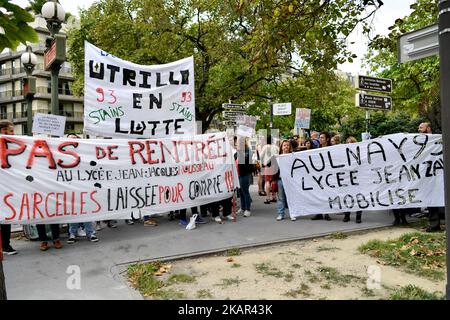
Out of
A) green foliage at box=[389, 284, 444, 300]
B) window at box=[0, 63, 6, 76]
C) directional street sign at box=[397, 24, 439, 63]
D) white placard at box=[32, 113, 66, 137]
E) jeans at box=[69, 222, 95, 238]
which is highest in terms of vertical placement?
window at box=[0, 63, 6, 76]

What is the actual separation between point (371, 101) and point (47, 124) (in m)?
8.26

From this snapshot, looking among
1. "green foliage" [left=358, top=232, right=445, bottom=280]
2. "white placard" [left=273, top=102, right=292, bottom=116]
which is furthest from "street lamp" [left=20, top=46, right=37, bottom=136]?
"green foliage" [left=358, top=232, right=445, bottom=280]

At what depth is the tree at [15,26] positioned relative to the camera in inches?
100

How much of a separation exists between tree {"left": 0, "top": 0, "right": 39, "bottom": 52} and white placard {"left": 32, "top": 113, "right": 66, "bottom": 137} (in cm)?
583

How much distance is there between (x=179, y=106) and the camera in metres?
7.72

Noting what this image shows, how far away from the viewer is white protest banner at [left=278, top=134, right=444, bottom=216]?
7.36m

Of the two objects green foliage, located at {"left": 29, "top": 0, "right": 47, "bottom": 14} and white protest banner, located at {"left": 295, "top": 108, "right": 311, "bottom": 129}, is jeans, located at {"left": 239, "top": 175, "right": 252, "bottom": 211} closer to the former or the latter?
→ white protest banner, located at {"left": 295, "top": 108, "right": 311, "bottom": 129}

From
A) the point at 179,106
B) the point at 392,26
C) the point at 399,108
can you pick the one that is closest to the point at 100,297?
the point at 179,106

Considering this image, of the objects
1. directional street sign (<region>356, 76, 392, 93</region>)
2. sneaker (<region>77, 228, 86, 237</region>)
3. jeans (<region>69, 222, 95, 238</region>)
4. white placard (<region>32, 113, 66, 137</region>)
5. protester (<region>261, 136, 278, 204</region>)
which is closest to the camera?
jeans (<region>69, 222, 95, 238</region>)

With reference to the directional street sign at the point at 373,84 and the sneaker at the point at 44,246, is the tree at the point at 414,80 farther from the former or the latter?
the sneaker at the point at 44,246

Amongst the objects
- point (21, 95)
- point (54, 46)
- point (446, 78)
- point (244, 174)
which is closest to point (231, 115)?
point (244, 174)

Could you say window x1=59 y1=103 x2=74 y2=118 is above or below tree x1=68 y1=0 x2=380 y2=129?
above
